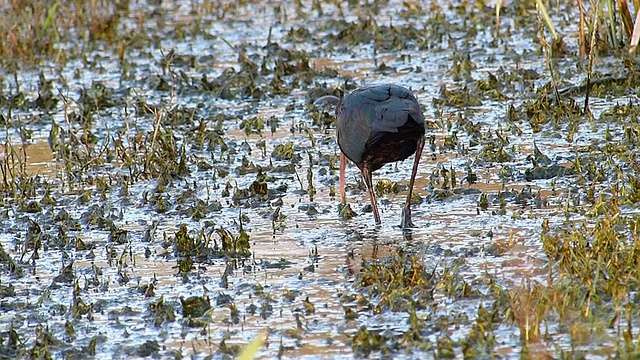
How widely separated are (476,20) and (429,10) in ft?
4.50

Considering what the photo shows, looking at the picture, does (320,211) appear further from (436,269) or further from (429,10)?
(429,10)

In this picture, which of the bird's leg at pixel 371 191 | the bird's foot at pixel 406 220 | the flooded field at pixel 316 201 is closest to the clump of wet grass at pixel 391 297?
the flooded field at pixel 316 201

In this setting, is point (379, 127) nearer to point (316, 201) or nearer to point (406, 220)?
point (406, 220)

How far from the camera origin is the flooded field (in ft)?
16.6

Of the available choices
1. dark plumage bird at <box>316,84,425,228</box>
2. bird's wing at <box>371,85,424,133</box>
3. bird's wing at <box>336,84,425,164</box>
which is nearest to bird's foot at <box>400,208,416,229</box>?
dark plumage bird at <box>316,84,425,228</box>

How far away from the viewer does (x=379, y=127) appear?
6148 mm

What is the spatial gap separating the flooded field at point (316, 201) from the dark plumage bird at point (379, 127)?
0.39 metres

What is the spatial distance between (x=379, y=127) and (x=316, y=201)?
126 centimetres

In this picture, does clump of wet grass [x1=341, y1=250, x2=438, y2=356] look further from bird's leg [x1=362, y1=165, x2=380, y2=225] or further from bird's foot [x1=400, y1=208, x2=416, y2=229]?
bird's leg [x1=362, y1=165, x2=380, y2=225]

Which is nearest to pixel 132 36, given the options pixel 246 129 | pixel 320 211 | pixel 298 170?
pixel 246 129

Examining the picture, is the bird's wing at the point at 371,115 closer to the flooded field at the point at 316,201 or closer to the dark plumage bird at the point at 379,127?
the dark plumage bird at the point at 379,127

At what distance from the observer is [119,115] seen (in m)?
10.1

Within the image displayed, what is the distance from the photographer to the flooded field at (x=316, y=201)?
5.07m

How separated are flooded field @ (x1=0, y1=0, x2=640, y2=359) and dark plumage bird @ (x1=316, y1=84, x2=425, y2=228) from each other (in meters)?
0.39
